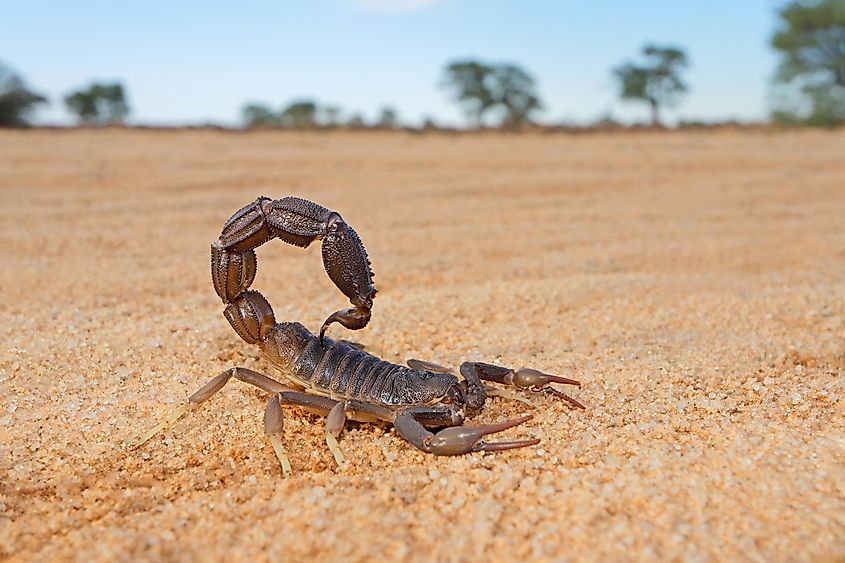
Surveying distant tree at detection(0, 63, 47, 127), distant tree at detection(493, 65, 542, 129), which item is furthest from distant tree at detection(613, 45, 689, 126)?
distant tree at detection(0, 63, 47, 127)

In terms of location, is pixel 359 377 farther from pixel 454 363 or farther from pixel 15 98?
pixel 15 98

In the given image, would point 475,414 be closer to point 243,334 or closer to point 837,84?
point 243,334

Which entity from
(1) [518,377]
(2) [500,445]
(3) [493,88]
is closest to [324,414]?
(2) [500,445]

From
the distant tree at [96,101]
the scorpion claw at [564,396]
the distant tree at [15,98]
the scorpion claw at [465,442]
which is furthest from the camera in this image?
the distant tree at [96,101]

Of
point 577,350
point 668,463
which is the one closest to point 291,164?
point 577,350

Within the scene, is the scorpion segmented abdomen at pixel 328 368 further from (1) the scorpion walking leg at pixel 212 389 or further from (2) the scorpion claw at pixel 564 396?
(2) the scorpion claw at pixel 564 396

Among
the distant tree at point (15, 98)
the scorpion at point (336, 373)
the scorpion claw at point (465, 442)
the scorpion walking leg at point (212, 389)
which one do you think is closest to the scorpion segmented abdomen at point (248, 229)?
the scorpion at point (336, 373)
